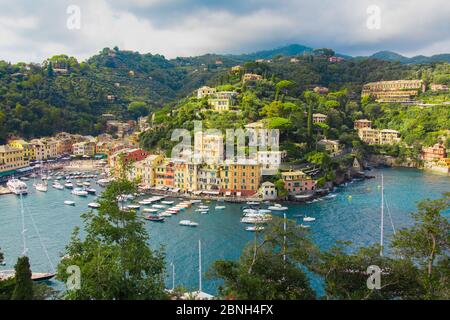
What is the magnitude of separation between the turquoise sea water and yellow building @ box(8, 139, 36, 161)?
36.3 ft

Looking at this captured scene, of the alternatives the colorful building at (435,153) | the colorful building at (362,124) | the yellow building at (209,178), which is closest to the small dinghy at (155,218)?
the yellow building at (209,178)

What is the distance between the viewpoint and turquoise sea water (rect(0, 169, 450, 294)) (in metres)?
16.6

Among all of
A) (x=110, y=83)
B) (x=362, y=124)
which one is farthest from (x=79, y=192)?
(x=110, y=83)

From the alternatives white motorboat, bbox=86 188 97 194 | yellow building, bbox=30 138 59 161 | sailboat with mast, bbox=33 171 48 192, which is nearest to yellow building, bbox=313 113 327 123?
white motorboat, bbox=86 188 97 194

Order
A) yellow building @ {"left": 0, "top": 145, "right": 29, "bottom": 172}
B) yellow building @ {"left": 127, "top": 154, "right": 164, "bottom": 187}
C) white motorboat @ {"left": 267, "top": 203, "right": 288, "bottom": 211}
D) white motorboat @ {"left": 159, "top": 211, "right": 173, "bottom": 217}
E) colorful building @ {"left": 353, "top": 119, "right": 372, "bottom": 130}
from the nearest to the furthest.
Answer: white motorboat @ {"left": 159, "top": 211, "right": 173, "bottom": 217} → white motorboat @ {"left": 267, "top": 203, "right": 288, "bottom": 211} → yellow building @ {"left": 127, "top": 154, "right": 164, "bottom": 187} → yellow building @ {"left": 0, "top": 145, "right": 29, "bottom": 172} → colorful building @ {"left": 353, "top": 119, "right": 372, "bottom": 130}

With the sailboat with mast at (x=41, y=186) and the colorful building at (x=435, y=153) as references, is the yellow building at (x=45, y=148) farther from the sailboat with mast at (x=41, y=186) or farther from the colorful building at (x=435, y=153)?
the colorful building at (x=435, y=153)

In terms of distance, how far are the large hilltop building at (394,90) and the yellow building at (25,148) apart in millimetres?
43532

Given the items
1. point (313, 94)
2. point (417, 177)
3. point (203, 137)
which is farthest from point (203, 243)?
point (313, 94)

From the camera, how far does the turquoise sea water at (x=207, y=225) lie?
16641mm

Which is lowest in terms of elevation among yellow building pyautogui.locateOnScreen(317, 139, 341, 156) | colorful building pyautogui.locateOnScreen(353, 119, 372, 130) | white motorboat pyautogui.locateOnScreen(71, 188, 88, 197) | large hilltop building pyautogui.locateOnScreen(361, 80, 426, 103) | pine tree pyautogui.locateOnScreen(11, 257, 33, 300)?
white motorboat pyautogui.locateOnScreen(71, 188, 88, 197)

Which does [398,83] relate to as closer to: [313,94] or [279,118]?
[313,94]

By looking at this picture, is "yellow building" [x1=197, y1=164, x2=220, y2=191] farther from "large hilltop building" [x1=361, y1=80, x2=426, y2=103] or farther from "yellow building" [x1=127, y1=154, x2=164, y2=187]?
"large hilltop building" [x1=361, y1=80, x2=426, y2=103]

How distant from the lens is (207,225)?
2075 centimetres

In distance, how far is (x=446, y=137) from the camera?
132 feet
